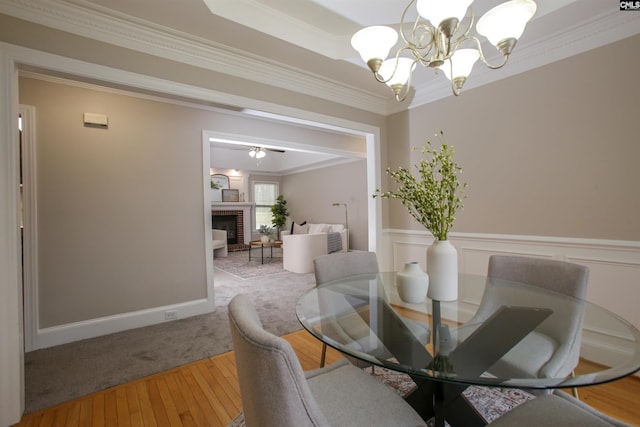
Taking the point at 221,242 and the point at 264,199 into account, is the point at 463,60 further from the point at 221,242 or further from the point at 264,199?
the point at 264,199

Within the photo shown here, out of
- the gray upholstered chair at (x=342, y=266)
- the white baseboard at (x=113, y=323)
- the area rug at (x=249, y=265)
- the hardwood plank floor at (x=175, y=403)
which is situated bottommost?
the hardwood plank floor at (x=175, y=403)

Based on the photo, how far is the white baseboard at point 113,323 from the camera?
2643 millimetres

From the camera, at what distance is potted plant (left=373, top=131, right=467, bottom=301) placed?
1.38 metres

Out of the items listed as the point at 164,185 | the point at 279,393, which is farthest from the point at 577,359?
the point at 164,185

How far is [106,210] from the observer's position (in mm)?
2957

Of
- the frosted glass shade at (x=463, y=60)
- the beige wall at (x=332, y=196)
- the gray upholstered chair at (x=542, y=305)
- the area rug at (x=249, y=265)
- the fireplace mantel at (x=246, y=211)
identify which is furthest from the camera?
the fireplace mantel at (x=246, y=211)

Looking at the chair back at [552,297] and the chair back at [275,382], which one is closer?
the chair back at [275,382]

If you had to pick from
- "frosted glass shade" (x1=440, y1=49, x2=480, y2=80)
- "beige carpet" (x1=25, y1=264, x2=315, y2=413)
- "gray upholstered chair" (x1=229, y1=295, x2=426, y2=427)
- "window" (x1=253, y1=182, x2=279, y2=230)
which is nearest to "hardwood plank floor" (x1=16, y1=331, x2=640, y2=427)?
"beige carpet" (x1=25, y1=264, x2=315, y2=413)

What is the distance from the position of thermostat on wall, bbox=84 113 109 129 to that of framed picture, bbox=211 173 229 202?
5819mm

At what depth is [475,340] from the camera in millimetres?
1214

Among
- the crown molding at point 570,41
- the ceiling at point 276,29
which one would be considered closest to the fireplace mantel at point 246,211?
the ceiling at point 276,29

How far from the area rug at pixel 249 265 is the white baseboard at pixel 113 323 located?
6.11 feet

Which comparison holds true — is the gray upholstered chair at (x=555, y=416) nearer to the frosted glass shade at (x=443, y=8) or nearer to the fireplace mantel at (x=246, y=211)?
the frosted glass shade at (x=443, y=8)

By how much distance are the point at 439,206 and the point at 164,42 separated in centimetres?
A: 217
